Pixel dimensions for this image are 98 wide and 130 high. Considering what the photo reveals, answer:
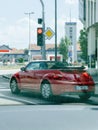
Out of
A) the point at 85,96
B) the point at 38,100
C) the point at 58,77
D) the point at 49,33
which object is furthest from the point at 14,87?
the point at 49,33

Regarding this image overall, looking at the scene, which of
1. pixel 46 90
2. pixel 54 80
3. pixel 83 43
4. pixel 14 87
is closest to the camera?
pixel 46 90

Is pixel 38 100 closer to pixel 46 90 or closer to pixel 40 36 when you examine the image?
pixel 46 90

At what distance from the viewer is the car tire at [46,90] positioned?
458 inches

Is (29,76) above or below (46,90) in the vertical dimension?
above

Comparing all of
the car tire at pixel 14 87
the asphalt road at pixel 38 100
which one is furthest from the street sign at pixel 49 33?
the asphalt road at pixel 38 100

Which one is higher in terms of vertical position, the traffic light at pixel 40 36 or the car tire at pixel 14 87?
the traffic light at pixel 40 36

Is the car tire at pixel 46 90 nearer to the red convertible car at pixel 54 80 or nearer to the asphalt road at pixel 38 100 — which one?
the red convertible car at pixel 54 80

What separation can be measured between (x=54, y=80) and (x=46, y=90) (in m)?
0.35

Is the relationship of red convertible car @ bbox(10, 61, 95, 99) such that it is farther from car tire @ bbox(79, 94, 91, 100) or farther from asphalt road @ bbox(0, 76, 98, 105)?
asphalt road @ bbox(0, 76, 98, 105)

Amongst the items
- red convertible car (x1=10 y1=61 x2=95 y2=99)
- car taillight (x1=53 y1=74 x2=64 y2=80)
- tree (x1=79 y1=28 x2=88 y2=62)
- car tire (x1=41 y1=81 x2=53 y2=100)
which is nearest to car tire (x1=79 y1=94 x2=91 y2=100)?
red convertible car (x1=10 y1=61 x2=95 y2=99)

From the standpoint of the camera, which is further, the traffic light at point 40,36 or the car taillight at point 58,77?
the traffic light at point 40,36

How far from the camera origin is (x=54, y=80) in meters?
12.0

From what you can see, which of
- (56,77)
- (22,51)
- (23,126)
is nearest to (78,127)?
(23,126)

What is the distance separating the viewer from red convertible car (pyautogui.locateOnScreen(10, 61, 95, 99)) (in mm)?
11175
